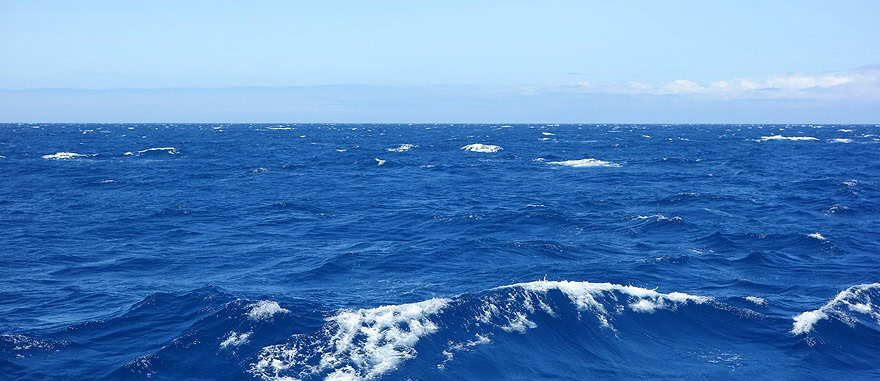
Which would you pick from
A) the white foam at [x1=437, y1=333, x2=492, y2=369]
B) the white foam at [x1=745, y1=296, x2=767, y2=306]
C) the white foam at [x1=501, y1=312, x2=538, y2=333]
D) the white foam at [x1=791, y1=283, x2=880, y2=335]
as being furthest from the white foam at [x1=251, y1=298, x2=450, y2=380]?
the white foam at [x1=791, y1=283, x2=880, y2=335]

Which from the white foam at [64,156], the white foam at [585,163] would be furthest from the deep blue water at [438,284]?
the white foam at [64,156]

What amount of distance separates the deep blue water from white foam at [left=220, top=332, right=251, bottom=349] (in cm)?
7

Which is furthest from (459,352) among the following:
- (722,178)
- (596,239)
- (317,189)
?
(722,178)

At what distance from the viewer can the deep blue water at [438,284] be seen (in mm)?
16406

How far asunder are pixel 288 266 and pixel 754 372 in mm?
18822

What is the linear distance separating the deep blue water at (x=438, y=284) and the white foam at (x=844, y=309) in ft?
0.37

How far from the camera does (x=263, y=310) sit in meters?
19.0

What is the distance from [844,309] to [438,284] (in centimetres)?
1445

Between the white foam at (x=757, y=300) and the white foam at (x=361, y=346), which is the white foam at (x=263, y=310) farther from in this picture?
the white foam at (x=757, y=300)

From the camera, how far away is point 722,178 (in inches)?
2426

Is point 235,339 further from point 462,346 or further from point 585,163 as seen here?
point 585,163

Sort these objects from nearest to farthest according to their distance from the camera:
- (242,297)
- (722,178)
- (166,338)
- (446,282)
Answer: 1. (166,338)
2. (242,297)
3. (446,282)
4. (722,178)

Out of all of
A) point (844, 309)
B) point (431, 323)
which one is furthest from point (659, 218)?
point (431, 323)

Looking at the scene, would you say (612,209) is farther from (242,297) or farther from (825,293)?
(242,297)
